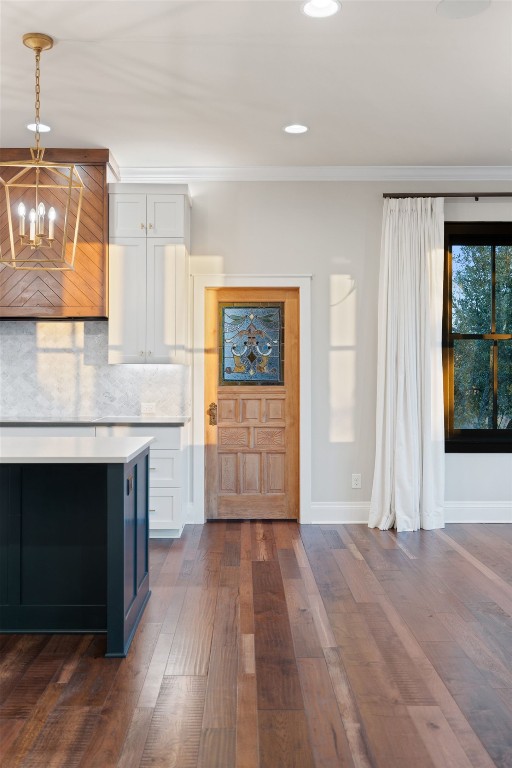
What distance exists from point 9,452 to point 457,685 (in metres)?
2.11

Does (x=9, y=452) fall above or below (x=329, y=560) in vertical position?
above

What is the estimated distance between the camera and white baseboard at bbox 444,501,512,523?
557cm

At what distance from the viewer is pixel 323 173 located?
5.53m

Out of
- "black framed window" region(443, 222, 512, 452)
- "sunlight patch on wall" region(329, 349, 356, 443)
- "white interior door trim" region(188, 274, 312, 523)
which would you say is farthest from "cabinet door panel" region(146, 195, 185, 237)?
"black framed window" region(443, 222, 512, 452)

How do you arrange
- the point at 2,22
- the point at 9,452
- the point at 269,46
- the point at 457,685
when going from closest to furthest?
the point at 457,685 < the point at 9,452 < the point at 2,22 < the point at 269,46

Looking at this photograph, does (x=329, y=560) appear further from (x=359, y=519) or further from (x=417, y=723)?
(x=417, y=723)

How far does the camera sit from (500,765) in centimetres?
207

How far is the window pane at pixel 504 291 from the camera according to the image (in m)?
5.64

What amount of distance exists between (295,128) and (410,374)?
2.10m

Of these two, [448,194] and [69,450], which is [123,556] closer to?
[69,450]

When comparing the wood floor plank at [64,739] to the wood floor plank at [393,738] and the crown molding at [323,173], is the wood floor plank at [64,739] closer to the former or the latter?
the wood floor plank at [393,738]

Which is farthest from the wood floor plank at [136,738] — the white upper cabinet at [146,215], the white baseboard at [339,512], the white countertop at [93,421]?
the white upper cabinet at [146,215]

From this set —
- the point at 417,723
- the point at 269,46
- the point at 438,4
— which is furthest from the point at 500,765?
the point at 269,46

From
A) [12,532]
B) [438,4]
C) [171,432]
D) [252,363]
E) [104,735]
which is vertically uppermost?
[438,4]
